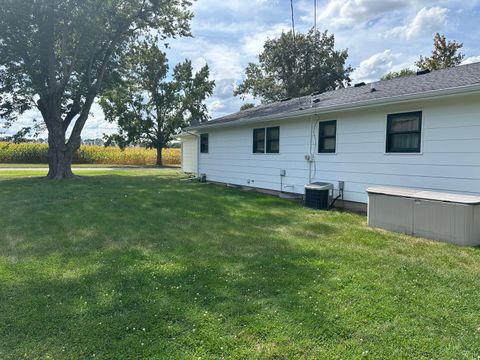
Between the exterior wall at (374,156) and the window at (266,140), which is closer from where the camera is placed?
the exterior wall at (374,156)

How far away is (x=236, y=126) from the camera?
41.5ft

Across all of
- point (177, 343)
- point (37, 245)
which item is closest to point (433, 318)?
point (177, 343)

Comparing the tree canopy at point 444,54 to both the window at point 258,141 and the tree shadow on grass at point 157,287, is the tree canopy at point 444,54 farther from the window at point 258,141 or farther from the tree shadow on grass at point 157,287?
the tree shadow on grass at point 157,287

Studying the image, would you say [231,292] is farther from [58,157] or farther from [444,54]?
[444,54]

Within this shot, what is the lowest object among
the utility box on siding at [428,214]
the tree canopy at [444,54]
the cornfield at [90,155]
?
the utility box on siding at [428,214]

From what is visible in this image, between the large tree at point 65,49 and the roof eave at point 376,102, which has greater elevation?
the large tree at point 65,49

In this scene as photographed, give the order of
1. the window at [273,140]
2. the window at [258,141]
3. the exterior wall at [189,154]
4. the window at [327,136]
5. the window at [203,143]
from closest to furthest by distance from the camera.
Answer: the window at [327,136]
the window at [273,140]
the window at [258,141]
the window at [203,143]
the exterior wall at [189,154]

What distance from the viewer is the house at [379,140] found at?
6.29 metres

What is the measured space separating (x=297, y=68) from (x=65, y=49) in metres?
23.1

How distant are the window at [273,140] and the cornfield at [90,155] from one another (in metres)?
24.3

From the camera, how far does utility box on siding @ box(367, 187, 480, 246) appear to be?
17.1 ft

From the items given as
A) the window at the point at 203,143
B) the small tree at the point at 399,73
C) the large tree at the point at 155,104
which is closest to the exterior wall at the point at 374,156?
the window at the point at 203,143

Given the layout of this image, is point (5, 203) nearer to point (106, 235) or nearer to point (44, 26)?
point (106, 235)

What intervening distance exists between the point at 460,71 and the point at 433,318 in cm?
709
